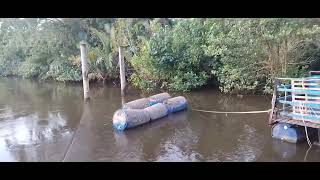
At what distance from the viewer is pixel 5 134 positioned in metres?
8.95

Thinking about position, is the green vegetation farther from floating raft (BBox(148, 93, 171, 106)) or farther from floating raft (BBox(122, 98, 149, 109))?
floating raft (BBox(122, 98, 149, 109))

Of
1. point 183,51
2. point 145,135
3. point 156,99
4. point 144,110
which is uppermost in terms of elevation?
point 183,51

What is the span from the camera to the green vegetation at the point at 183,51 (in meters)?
11.5

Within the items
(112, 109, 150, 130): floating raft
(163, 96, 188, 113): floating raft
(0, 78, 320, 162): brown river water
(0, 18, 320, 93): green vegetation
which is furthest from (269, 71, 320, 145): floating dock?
(163, 96, 188, 113): floating raft

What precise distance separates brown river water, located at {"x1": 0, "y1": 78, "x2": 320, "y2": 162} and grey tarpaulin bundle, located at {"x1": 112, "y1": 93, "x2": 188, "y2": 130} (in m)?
0.18

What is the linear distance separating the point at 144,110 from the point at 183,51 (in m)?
5.78

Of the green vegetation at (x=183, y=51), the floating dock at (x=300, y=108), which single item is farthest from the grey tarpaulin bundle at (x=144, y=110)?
the floating dock at (x=300, y=108)

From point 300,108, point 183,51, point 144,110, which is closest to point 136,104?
point 144,110

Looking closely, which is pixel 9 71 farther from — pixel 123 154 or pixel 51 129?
pixel 123 154

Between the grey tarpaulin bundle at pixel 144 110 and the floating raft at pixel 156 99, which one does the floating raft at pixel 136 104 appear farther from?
the floating raft at pixel 156 99

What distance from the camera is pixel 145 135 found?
8422 mm

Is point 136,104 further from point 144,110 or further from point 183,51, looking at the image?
point 183,51

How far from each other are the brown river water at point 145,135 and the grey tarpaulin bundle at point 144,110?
18 centimetres

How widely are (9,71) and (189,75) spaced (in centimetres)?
1746
